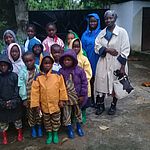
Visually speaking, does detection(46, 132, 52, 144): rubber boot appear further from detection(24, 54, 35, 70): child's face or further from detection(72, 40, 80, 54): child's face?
detection(72, 40, 80, 54): child's face

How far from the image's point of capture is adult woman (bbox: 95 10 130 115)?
4.24 m

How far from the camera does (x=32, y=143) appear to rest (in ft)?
12.1

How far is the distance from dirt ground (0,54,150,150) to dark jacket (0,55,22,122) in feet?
1.37

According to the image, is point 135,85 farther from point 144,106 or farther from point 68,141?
point 68,141

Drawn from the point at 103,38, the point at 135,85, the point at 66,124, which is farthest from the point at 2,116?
the point at 135,85

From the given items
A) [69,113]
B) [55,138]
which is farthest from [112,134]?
[55,138]

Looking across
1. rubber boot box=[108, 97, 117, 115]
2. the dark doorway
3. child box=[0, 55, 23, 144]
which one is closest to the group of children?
child box=[0, 55, 23, 144]

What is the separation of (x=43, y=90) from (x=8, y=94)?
471mm

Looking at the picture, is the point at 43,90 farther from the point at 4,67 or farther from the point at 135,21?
the point at 135,21

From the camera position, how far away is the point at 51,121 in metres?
3.66

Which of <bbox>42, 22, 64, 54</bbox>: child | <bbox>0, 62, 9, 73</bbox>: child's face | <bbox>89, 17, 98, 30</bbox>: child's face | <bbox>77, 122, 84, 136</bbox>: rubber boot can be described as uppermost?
<bbox>89, 17, 98, 30</bbox>: child's face

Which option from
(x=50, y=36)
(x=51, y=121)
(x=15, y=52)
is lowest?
(x=51, y=121)

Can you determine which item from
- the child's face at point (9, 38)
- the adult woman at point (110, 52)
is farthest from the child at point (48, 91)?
the adult woman at point (110, 52)

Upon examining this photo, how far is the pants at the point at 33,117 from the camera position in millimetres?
3721
